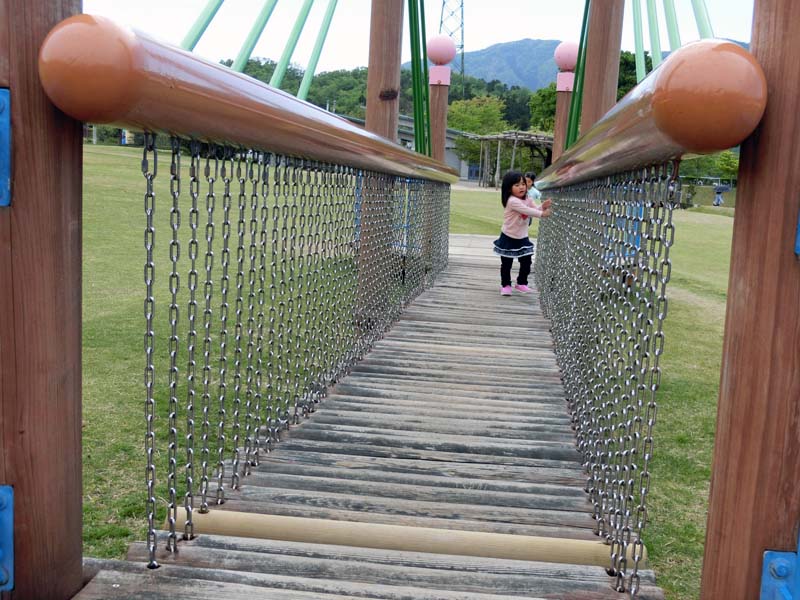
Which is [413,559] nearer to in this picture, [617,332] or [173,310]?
[173,310]

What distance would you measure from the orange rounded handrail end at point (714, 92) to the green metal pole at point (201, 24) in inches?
171

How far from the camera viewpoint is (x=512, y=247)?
6715 mm

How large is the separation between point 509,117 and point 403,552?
6971cm

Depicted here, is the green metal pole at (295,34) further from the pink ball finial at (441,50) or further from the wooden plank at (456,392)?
the pink ball finial at (441,50)

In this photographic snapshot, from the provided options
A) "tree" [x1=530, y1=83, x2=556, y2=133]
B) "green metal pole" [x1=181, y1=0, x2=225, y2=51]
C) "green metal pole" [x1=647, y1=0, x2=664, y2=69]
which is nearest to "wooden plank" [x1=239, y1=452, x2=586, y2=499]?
"green metal pole" [x1=181, y1=0, x2=225, y2=51]

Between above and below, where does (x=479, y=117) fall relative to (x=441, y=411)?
above

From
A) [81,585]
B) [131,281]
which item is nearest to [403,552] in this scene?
[81,585]

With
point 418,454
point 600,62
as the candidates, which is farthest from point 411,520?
point 600,62

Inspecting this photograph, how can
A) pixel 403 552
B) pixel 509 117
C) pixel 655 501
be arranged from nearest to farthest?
1. pixel 403 552
2. pixel 655 501
3. pixel 509 117

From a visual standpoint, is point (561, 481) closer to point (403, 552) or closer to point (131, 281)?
point (403, 552)

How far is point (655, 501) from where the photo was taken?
3.25 meters

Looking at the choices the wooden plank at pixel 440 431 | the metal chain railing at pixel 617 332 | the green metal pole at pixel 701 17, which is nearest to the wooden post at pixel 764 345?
the metal chain railing at pixel 617 332

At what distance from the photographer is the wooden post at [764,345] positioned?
1.06 m

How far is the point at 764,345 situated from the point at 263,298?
1441mm
